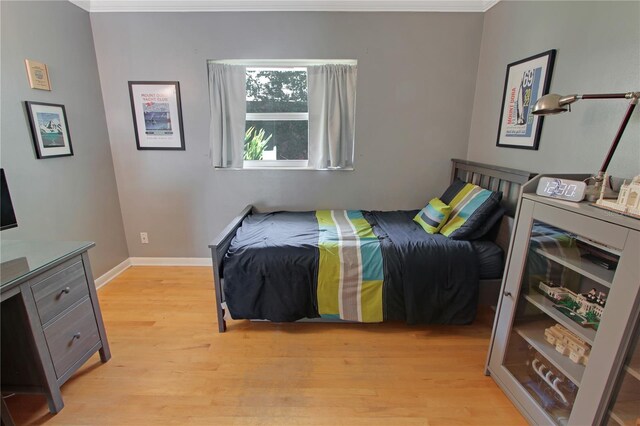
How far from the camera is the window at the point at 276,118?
2.80m

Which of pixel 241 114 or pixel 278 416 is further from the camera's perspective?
pixel 241 114

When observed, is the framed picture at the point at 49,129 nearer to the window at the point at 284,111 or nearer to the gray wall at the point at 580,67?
the window at the point at 284,111

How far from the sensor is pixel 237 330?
6.96ft

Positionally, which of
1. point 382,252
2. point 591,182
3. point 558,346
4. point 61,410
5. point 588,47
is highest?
point 588,47

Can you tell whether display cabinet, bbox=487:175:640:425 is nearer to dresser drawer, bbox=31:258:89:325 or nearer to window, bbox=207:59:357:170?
window, bbox=207:59:357:170

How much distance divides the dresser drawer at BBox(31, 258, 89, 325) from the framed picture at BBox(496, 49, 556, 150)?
9.55 feet

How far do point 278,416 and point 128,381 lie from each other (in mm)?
938

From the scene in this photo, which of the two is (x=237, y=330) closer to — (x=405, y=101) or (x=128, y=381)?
(x=128, y=381)

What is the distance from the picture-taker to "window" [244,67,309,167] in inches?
110

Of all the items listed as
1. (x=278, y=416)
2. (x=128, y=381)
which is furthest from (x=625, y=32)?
(x=128, y=381)

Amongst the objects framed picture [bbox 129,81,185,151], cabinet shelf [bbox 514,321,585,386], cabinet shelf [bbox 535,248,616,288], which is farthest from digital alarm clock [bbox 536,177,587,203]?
framed picture [bbox 129,81,185,151]

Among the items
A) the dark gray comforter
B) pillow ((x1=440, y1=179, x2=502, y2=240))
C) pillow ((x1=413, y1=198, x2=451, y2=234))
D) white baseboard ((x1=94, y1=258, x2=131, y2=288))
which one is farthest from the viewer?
white baseboard ((x1=94, y1=258, x2=131, y2=288))

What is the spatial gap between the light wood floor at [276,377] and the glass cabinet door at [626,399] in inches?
20.2

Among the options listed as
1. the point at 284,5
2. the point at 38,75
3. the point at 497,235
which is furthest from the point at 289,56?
the point at 497,235
